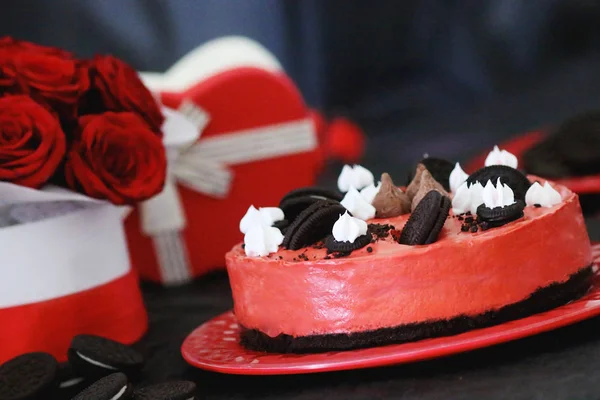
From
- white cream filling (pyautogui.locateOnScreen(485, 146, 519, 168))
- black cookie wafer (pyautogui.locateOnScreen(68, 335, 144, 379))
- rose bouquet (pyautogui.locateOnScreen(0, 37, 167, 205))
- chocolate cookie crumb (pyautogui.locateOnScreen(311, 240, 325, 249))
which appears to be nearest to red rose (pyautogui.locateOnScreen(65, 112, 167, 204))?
rose bouquet (pyautogui.locateOnScreen(0, 37, 167, 205))

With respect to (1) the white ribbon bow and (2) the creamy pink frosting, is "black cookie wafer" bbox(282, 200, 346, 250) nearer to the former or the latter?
(2) the creamy pink frosting

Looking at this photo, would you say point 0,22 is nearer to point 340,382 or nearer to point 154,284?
point 154,284

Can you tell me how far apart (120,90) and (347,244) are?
590 millimetres

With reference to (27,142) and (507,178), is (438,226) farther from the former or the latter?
(27,142)

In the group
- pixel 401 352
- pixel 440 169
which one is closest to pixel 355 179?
pixel 440 169

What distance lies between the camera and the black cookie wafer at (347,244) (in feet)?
3.64

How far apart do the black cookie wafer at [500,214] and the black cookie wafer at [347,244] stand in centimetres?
17

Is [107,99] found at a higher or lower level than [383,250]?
higher

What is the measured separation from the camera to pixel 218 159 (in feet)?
6.77

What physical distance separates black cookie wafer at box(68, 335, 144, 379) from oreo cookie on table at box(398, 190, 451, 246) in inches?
19.6

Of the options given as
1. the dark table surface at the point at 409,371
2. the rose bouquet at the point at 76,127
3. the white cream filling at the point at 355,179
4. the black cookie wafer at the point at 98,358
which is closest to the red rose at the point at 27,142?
the rose bouquet at the point at 76,127

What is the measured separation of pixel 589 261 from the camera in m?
1.23

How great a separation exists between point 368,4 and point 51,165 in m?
2.50

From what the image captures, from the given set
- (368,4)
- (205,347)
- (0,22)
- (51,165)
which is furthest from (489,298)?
(368,4)
